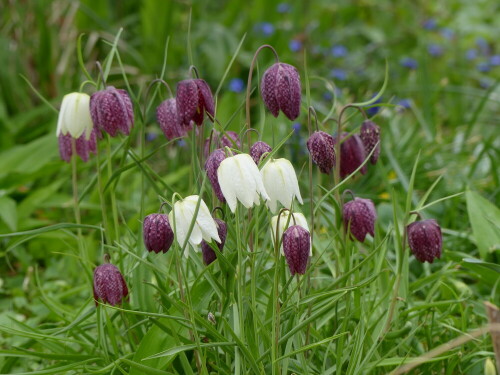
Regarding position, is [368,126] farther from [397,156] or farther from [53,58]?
[53,58]

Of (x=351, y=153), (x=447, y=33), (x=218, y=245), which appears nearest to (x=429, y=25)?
(x=447, y=33)

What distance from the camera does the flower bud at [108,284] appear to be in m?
1.57

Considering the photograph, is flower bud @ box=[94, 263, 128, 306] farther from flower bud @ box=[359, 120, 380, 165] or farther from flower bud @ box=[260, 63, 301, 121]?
flower bud @ box=[359, 120, 380, 165]

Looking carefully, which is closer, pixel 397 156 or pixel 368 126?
pixel 368 126

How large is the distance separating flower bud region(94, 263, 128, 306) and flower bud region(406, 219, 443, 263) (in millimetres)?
638

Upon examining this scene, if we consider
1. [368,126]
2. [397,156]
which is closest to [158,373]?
[368,126]

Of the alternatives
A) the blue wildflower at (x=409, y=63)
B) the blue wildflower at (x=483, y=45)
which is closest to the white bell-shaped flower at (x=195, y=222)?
the blue wildflower at (x=409, y=63)

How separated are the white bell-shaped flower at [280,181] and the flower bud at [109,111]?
0.38 meters

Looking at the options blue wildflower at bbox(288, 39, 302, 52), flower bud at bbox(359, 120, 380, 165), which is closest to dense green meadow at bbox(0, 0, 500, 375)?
blue wildflower at bbox(288, 39, 302, 52)

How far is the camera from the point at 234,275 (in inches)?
60.3

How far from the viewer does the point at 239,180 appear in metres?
1.30

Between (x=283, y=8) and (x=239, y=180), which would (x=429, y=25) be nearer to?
(x=283, y=8)

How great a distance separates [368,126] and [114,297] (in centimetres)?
71

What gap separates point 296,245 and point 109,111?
51cm
